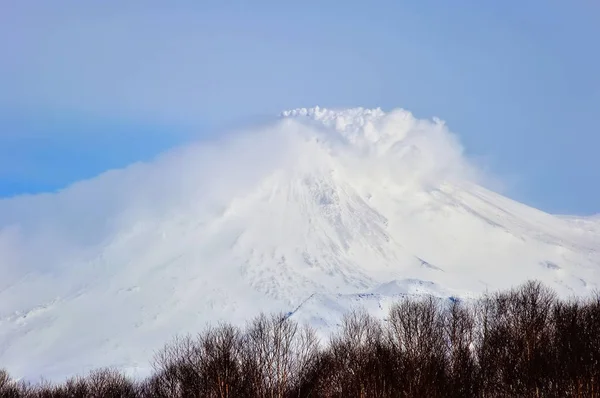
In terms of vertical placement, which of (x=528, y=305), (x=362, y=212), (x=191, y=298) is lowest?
(x=528, y=305)

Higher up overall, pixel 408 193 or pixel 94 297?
pixel 408 193

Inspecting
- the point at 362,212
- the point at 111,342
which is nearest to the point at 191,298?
the point at 111,342

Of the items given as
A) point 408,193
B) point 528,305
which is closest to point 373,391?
point 528,305

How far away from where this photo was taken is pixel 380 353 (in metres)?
36.8

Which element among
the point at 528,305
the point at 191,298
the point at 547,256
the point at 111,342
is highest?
the point at 547,256

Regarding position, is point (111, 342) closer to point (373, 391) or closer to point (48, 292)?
point (48, 292)

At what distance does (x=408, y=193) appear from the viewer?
17250 centimetres

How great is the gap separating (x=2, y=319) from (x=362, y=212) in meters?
71.6

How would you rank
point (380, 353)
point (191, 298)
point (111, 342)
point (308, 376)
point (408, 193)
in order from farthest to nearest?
1. point (408, 193)
2. point (191, 298)
3. point (111, 342)
4. point (308, 376)
5. point (380, 353)

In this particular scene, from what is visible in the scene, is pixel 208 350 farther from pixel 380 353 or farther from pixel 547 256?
pixel 547 256

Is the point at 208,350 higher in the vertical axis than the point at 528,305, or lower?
lower

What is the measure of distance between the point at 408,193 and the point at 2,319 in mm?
87767

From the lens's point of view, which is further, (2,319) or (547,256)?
(547,256)

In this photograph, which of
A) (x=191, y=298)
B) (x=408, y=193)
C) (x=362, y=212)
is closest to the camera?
(x=191, y=298)
